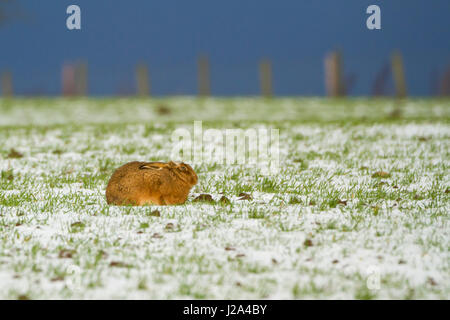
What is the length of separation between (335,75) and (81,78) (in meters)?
16.8

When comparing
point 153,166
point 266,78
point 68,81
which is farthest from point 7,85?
point 153,166

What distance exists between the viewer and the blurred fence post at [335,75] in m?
32.3

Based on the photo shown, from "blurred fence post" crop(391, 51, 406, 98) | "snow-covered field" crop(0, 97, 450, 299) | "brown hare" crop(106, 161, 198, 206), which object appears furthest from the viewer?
"blurred fence post" crop(391, 51, 406, 98)

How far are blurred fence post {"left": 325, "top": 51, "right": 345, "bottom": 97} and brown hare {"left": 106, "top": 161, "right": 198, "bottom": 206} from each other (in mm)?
27319

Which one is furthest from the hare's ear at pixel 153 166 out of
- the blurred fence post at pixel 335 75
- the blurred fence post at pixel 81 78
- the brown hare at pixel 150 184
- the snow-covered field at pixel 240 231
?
the blurred fence post at pixel 81 78

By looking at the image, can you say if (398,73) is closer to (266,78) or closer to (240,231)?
(266,78)

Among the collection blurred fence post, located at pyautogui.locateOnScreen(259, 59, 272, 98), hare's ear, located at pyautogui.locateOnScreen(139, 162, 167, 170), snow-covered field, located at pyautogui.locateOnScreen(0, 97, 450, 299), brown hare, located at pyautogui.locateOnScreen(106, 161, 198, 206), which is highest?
blurred fence post, located at pyautogui.locateOnScreen(259, 59, 272, 98)

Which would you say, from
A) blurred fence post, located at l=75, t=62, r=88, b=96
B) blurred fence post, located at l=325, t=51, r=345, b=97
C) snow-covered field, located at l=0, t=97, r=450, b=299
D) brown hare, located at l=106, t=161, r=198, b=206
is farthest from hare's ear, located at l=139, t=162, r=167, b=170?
blurred fence post, located at l=75, t=62, r=88, b=96

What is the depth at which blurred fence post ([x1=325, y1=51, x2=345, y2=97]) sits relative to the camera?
32.3 m

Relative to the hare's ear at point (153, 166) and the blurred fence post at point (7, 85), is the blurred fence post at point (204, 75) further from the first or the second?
the hare's ear at point (153, 166)

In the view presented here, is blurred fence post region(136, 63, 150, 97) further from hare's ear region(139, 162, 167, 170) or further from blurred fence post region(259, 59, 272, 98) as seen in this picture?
hare's ear region(139, 162, 167, 170)

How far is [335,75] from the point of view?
32312 millimetres
